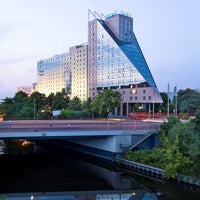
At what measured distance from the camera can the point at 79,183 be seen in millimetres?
29609

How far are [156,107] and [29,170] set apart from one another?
6989cm

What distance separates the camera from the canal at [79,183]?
2501 centimetres

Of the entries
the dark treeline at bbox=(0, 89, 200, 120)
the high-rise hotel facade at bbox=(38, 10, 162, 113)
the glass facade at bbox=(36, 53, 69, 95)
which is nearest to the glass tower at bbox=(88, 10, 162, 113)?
the high-rise hotel facade at bbox=(38, 10, 162, 113)

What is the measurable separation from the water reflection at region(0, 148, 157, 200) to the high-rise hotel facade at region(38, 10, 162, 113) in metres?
62.6

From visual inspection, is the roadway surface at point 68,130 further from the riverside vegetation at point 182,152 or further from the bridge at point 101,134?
the riverside vegetation at point 182,152

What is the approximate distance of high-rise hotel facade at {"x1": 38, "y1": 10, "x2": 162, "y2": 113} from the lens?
328ft

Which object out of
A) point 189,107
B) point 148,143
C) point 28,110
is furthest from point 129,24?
point 148,143

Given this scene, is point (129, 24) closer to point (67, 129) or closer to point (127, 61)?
point (127, 61)

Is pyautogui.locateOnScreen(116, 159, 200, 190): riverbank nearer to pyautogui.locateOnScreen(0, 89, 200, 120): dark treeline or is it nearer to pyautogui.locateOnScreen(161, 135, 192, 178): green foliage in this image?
pyautogui.locateOnScreen(161, 135, 192, 178): green foliage

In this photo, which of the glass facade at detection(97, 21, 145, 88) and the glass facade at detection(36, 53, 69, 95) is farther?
the glass facade at detection(36, 53, 69, 95)

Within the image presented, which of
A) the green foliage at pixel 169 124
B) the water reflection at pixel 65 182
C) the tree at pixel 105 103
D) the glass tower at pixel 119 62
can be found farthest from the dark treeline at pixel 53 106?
the green foliage at pixel 169 124

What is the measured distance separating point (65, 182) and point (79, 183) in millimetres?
1473

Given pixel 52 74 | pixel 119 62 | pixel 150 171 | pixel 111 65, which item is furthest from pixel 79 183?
pixel 52 74

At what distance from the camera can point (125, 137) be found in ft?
119
